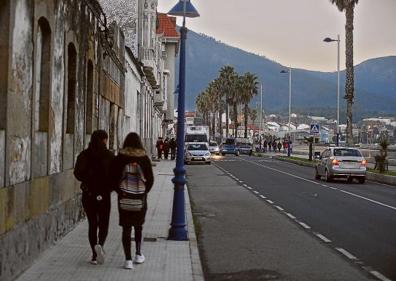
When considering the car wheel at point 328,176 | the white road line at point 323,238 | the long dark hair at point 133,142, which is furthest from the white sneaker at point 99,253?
the car wheel at point 328,176

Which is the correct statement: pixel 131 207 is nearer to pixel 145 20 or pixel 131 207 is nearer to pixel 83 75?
pixel 83 75

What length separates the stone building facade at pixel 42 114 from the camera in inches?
320

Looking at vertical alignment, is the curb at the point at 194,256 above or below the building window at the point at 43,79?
below

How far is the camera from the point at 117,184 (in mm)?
9539

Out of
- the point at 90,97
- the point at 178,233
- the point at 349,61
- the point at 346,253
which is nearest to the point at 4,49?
the point at 178,233

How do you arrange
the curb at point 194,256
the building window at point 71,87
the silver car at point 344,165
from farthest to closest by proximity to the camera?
1. the silver car at point 344,165
2. the building window at point 71,87
3. the curb at point 194,256

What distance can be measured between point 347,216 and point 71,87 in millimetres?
7974

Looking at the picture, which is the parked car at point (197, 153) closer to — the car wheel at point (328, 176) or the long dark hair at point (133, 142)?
the car wheel at point (328, 176)

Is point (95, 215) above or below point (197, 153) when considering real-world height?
above

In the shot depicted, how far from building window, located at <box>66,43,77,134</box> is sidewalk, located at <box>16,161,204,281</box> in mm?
1987

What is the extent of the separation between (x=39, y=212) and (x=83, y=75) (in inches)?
191

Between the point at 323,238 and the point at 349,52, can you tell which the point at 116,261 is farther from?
the point at 349,52

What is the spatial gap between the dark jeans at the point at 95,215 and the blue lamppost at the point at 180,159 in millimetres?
2612

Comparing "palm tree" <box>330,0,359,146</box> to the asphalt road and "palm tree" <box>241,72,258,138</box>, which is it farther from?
"palm tree" <box>241,72,258,138</box>
